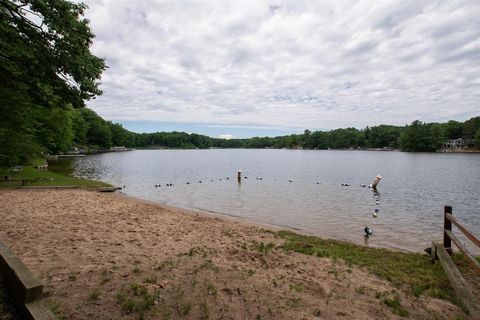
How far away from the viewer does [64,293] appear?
4.94 meters

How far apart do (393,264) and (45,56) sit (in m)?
10.00

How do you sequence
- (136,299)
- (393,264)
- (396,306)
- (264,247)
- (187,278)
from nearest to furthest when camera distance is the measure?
(136,299)
(396,306)
(187,278)
(393,264)
(264,247)

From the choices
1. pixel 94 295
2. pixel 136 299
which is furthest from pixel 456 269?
pixel 94 295

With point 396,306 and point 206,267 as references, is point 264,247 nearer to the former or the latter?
point 206,267

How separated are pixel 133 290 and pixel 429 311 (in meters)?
5.44

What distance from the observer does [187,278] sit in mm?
5996

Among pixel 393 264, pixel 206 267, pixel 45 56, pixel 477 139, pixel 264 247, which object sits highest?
pixel 45 56

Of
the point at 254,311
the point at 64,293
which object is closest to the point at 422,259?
the point at 254,311

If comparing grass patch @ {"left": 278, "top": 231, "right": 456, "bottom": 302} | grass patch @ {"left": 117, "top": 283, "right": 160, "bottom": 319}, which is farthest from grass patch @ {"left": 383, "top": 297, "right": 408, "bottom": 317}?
grass patch @ {"left": 117, "top": 283, "right": 160, "bottom": 319}

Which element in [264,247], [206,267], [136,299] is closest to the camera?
[136,299]

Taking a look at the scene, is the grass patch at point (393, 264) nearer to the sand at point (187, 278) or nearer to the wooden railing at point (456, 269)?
the wooden railing at point (456, 269)

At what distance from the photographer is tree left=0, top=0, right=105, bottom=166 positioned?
585 cm

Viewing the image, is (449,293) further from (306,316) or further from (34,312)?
(34,312)

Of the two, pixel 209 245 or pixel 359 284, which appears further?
pixel 209 245
